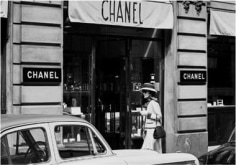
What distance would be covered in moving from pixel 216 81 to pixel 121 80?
11.6ft

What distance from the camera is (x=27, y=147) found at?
17.4 ft

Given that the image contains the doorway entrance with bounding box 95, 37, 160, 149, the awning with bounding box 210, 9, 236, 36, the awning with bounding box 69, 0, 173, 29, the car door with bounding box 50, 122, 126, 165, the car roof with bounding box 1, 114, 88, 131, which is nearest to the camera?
the car roof with bounding box 1, 114, 88, 131

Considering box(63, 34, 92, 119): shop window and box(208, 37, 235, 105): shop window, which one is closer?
box(63, 34, 92, 119): shop window

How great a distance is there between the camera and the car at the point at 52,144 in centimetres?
504

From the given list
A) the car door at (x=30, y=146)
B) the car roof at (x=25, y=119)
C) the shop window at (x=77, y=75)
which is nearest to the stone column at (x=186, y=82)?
the shop window at (x=77, y=75)

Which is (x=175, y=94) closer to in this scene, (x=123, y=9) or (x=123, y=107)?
(x=123, y=107)

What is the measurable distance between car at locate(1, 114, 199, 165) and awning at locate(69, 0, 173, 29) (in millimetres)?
5548

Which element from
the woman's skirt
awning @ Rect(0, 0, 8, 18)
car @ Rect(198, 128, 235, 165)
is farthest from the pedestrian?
awning @ Rect(0, 0, 8, 18)

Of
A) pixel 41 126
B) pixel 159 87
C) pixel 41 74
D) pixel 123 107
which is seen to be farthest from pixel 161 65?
pixel 41 126

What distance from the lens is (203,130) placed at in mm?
13547

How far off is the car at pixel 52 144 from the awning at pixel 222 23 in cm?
840

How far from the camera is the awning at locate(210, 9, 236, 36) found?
1381cm

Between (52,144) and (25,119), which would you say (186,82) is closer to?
(52,144)

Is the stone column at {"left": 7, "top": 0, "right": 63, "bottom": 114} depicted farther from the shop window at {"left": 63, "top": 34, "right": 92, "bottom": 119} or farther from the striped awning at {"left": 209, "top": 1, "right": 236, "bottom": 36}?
the striped awning at {"left": 209, "top": 1, "right": 236, "bottom": 36}
